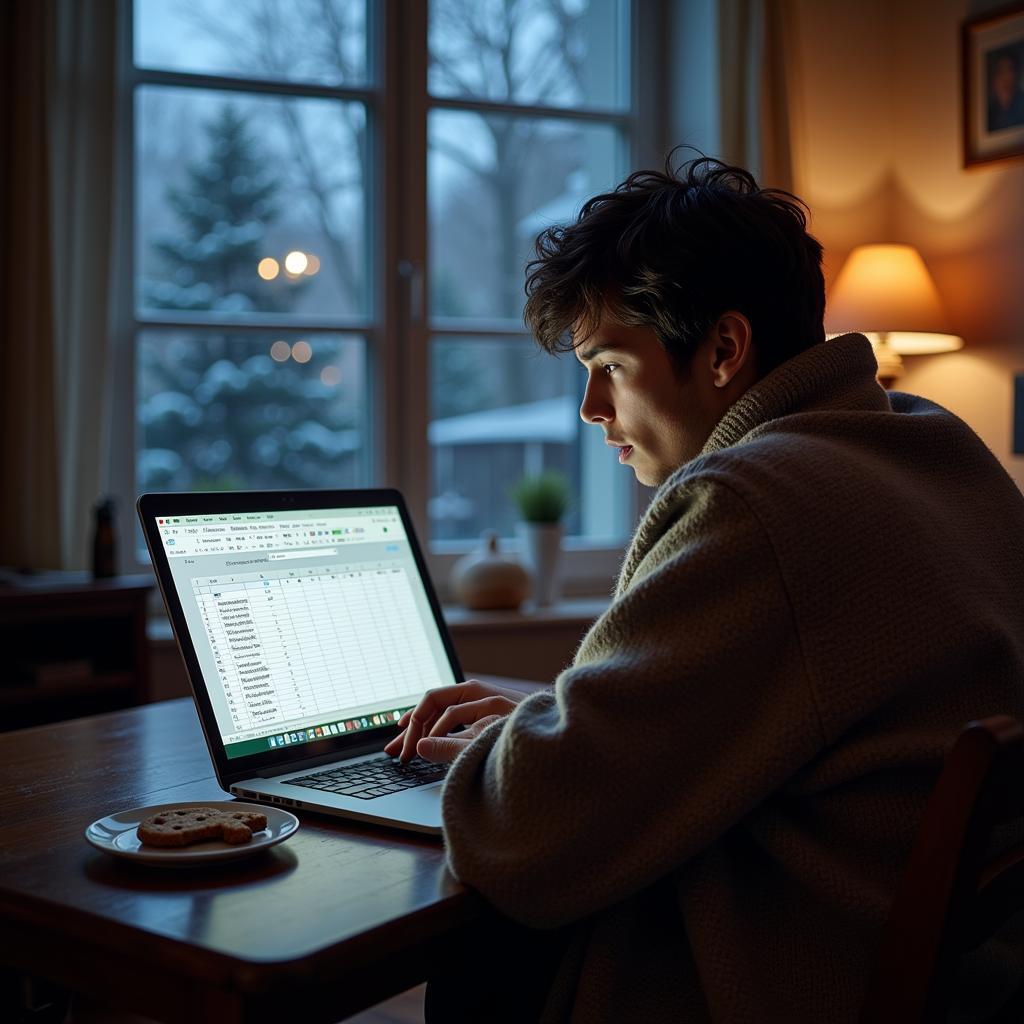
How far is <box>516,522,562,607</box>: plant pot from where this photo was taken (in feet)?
10.4

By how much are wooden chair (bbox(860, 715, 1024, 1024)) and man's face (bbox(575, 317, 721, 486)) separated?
0.50 metres

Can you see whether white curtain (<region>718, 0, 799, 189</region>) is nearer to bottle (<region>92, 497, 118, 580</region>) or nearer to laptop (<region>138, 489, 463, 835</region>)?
bottle (<region>92, 497, 118, 580</region>)

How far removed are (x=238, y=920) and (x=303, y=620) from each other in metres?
0.50

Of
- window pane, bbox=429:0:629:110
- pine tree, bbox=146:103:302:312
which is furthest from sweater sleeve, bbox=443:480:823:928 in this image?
window pane, bbox=429:0:629:110

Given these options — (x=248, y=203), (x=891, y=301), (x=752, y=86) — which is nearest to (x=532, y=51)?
(x=752, y=86)

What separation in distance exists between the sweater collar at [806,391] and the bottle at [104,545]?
1.75 metres

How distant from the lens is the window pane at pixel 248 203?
303 centimetres

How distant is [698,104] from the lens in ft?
11.4

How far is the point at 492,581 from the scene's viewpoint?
3035 mm

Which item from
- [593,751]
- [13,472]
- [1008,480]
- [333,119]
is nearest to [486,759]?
[593,751]

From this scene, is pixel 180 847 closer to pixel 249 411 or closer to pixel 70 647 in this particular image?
pixel 70 647

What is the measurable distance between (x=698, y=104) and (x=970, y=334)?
3.34 feet

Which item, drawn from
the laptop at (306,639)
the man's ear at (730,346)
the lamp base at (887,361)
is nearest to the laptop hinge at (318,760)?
the laptop at (306,639)

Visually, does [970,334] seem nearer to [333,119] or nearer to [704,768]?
[333,119]
